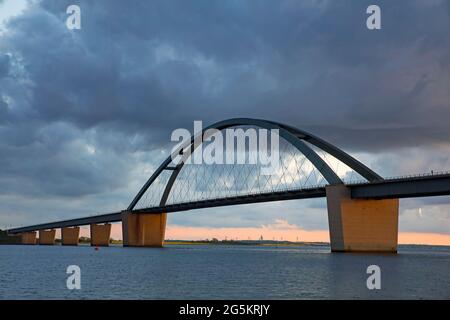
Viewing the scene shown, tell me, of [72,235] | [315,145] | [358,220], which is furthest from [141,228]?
[72,235]

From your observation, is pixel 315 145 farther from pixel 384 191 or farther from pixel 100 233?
pixel 100 233

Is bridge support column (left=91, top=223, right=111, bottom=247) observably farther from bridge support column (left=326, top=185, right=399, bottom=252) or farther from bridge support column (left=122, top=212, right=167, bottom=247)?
bridge support column (left=326, top=185, right=399, bottom=252)

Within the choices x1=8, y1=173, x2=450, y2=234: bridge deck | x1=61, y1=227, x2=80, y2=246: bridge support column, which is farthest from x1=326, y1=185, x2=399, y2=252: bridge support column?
x1=61, y1=227, x2=80, y2=246: bridge support column

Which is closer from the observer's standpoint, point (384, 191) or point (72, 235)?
point (384, 191)

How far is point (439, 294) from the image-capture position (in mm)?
32156

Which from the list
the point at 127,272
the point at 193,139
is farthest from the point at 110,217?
the point at 127,272

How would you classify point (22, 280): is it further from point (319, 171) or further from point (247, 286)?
point (319, 171)

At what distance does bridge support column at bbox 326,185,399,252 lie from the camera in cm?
7406

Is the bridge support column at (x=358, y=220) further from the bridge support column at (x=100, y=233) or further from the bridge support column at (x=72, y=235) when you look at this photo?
the bridge support column at (x=72, y=235)

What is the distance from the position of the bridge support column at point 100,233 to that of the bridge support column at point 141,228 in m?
38.9

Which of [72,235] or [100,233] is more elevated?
[100,233]

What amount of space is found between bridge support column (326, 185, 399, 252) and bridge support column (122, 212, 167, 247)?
61661 millimetres

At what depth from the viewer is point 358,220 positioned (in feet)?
244

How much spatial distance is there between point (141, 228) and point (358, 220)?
222ft
